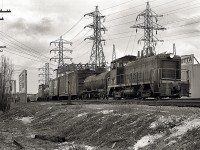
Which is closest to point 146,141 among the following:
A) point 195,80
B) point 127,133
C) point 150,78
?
point 127,133

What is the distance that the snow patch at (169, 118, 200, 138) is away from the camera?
374 inches

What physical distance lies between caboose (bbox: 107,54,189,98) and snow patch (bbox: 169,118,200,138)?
13.0 m

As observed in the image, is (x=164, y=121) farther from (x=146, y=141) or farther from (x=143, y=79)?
A: (x=143, y=79)

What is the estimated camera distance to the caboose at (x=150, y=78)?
23359 mm

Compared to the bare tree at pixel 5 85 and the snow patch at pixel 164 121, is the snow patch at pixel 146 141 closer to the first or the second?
the snow patch at pixel 164 121

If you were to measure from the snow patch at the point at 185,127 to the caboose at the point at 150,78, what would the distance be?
12965mm

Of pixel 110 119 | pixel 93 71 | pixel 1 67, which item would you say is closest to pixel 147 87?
pixel 110 119

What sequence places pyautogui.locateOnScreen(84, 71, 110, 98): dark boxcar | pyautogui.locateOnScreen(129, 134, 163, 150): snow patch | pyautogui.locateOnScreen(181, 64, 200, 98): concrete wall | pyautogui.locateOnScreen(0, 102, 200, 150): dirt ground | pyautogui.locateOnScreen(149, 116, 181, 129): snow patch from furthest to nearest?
pyautogui.locateOnScreen(181, 64, 200, 98): concrete wall < pyautogui.locateOnScreen(84, 71, 110, 98): dark boxcar < pyautogui.locateOnScreen(149, 116, 181, 129): snow patch < pyautogui.locateOnScreen(129, 134, 163, 150): snow patch < pyautogui.locateOnScreen(0, 102, 200, 150): dirt ground

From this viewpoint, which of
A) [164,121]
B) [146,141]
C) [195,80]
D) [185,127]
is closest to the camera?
[185,127]

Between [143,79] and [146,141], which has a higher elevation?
[143,79]

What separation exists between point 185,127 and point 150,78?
1514 centimetres

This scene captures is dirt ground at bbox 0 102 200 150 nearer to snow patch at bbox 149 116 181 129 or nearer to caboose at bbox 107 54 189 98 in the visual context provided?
snow patch at bbox 149 116 181 129

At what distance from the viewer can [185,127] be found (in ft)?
32.2

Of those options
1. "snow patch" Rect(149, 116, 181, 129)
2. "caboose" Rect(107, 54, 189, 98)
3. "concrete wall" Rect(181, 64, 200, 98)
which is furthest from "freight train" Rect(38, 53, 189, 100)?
"snow patch" Rect(149, 116, 181, 129)
